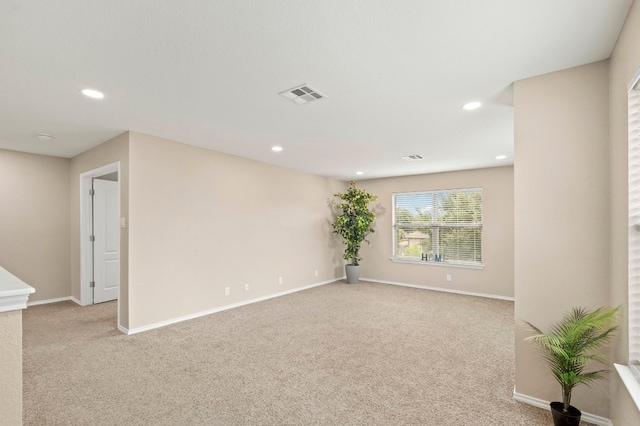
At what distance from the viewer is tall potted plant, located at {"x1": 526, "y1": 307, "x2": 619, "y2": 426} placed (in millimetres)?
1885

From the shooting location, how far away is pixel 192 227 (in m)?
4.43

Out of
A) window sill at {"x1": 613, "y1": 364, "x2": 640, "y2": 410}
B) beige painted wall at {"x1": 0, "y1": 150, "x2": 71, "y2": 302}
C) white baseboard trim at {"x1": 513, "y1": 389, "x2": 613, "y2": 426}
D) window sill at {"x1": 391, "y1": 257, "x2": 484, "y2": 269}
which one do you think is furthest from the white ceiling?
window sill at {"x1": 391, "y1": 257, "x2": 484, "y2": 269}

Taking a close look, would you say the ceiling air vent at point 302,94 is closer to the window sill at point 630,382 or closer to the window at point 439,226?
the window sill at point 630,382

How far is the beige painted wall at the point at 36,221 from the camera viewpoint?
15.6 feet

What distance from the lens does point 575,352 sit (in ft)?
6.28

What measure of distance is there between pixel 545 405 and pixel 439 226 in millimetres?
4502

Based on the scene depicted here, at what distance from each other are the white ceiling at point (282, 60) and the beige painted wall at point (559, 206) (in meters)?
0.24

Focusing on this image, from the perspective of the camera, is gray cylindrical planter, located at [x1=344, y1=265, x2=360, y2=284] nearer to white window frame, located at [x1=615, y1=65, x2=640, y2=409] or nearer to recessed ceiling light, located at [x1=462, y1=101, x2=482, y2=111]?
recessed ceiling light, located at [x1=462, y1=101, x2=482, y2=111]

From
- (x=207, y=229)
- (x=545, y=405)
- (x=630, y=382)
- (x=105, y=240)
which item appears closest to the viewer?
(x=630, y=382)

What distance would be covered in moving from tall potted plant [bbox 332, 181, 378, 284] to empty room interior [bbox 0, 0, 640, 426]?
1.49 m

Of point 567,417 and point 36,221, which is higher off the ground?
point 36,221

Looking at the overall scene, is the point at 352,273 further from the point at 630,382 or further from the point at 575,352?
the point at 630,382

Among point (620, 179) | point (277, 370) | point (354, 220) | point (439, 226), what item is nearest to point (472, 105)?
point (620, 179)

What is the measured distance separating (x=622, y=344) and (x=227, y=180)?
4685 mm
